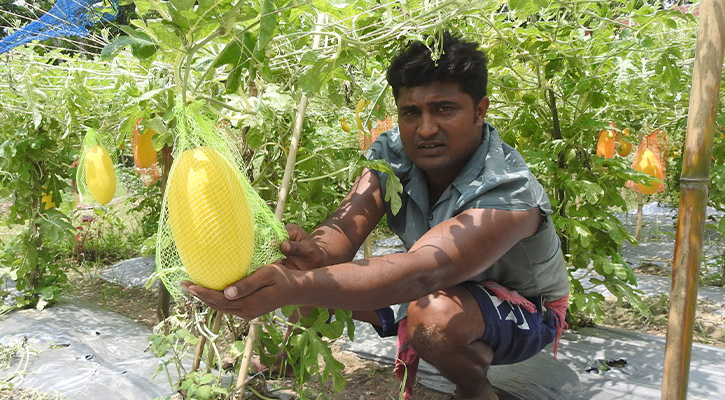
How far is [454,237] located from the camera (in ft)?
4.70

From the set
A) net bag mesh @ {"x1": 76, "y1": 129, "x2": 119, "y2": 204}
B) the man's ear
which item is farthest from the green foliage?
the man's ear

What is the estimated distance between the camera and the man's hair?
1.82m

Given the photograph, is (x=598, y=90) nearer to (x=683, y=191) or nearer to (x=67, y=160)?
(x=683, y=191)

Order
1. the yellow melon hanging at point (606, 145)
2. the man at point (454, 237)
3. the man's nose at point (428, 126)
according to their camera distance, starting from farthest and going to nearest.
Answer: the yellow melon hanging at point (606, 145)
the man's nose at point (428, 126)
the man at point (454, 237)

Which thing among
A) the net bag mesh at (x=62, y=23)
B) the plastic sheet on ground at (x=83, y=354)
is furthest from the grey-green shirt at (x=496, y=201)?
the net bag mesh at (x=62, y=23)

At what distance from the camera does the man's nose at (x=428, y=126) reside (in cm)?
181

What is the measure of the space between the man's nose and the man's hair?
123 mm

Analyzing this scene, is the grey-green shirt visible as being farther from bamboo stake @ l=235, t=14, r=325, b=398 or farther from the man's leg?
bamboo stake @ l=235, t=14, r=325, b=398

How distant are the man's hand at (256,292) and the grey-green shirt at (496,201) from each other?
0.73 metres

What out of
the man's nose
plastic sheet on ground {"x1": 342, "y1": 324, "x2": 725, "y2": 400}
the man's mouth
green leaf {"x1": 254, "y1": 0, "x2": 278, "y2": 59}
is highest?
green leaf {"x1": 254, "y1": 0, "x2": 278, "y2": 59}

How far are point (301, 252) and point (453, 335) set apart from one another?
0.63 metres

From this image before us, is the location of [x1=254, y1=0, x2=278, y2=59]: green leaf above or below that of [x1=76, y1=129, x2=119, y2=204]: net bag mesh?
above

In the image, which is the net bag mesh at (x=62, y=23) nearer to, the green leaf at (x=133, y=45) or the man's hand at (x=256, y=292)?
the green leaf at (x=133, y=45)

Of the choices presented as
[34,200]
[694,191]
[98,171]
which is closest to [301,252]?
[694,191]
